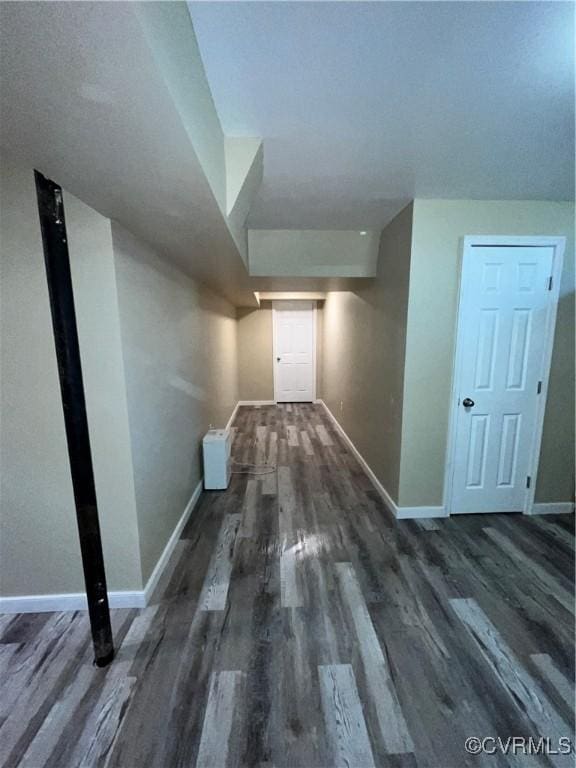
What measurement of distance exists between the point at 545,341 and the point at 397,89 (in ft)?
6.72

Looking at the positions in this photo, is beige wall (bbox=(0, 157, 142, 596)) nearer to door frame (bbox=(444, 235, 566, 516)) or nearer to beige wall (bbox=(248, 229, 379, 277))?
beige wall (bbox=(248, 229, 379, 277))

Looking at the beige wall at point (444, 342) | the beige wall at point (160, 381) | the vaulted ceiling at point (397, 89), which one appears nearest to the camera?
the vaulted ceiling at point (397, 89)

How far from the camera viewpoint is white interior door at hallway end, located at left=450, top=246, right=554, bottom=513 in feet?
7.00

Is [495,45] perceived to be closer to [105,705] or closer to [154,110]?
[154,110]

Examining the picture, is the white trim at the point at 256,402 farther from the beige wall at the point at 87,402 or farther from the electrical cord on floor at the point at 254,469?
the beige wall at the point at 87,402

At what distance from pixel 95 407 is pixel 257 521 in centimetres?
148

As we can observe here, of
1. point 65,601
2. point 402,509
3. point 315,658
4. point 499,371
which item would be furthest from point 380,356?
point 65,601

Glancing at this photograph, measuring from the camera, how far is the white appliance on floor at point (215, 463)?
2.76 meters

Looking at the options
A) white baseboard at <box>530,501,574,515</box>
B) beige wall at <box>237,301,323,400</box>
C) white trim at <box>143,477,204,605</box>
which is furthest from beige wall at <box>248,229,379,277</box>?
beige wall at <box>237,301,323,400</box>

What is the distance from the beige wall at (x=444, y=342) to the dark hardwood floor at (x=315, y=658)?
0.45 m

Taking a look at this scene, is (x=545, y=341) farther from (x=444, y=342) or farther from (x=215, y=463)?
(x=215, y=463)

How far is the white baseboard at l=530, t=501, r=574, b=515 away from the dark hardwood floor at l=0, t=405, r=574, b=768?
236mm

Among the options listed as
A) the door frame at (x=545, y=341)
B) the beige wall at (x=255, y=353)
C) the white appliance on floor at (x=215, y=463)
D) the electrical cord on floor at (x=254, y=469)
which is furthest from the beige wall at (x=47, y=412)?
the beige wall at (x=255, y=353)

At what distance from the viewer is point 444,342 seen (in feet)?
7.23
